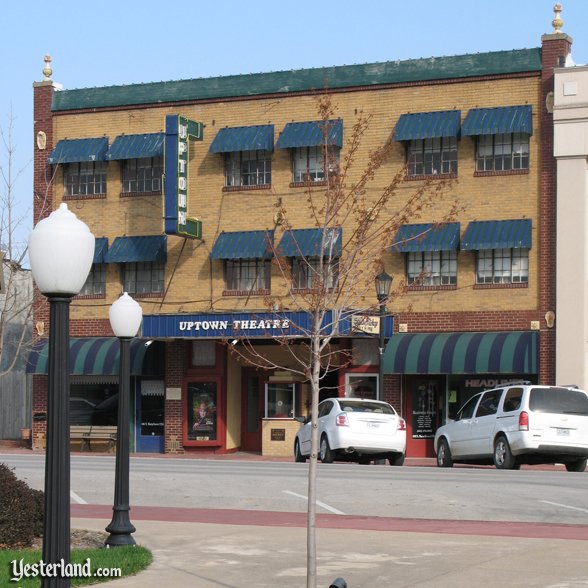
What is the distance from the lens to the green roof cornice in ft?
118

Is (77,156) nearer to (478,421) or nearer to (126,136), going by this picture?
(126,136)

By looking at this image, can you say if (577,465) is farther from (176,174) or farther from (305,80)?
(305,80)

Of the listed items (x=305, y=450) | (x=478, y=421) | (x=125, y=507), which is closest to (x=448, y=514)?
(x=125, y=507)

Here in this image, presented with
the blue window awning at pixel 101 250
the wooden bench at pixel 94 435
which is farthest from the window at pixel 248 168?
the wooden bench at pixel 94 435

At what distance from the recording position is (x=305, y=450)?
29.0 meters

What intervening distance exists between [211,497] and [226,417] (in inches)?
738

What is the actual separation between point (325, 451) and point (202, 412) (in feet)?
39.2

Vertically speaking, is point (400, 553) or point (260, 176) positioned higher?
point (260, 176)

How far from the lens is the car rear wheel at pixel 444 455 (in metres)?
28.2

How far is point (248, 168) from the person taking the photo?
38.8 m

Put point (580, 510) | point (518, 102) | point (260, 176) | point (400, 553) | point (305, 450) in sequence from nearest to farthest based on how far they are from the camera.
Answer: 1. point (400, 553)
2. point (580, 510)
3. point (305, 450)
4. point (518, 102)
5. point (260, 176)

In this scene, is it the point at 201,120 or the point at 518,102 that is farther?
the point at 201,120

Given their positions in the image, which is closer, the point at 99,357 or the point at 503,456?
the point at 503,456

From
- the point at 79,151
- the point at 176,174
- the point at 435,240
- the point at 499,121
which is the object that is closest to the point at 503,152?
the point at 499,121
